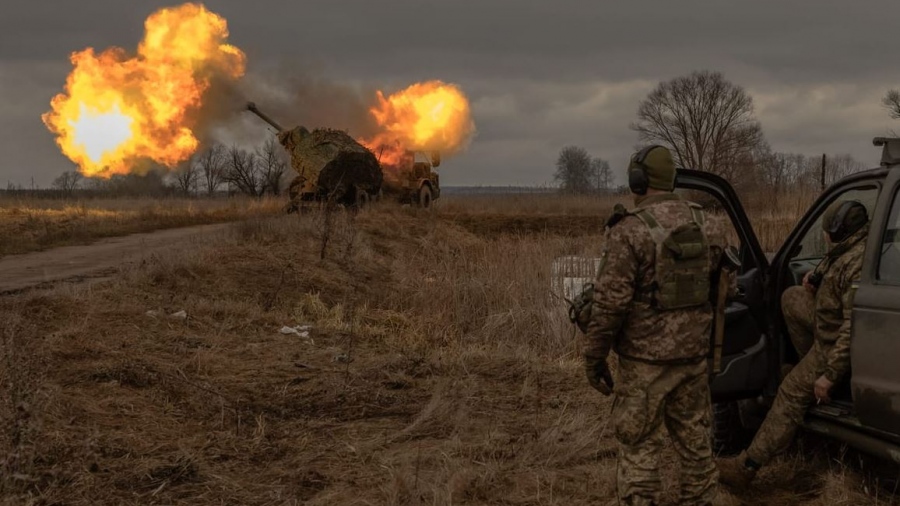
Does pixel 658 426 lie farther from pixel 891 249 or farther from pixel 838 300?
pixel 891 249

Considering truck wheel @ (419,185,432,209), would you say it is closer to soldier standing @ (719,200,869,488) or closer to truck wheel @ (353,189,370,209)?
truck wheel @ (353,189,370,209)

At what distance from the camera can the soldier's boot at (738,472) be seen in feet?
15.1

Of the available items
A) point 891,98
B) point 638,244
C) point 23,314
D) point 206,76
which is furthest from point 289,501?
point 891,98

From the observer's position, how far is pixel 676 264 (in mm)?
3836

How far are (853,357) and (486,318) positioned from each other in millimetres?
7001

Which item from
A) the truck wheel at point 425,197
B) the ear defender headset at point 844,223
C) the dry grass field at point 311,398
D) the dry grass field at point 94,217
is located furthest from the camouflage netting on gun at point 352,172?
the ear defender headset at point 844,223

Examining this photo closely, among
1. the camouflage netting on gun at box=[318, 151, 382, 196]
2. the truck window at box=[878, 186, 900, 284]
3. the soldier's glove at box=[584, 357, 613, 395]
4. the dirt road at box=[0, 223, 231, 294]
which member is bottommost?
the dirt road at box=[0, 223, 231, 294]

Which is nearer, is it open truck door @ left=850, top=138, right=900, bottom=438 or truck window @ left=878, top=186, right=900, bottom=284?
open truck door @ left=850, top=138, right=900, bottom=438

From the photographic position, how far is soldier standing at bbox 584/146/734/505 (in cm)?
383

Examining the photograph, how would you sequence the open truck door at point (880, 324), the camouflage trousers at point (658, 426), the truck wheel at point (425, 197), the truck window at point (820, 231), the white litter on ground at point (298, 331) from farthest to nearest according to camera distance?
the truck wheel at point (425, 197), the white litter on ground at point (298, 331), the truck window at point (820, 231), the camouflage trousers at point (658, 426), the open truck door at point (880, 324)

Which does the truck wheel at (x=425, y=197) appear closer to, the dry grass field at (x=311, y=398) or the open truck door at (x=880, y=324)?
the dry grass field at (x=311, y=398)

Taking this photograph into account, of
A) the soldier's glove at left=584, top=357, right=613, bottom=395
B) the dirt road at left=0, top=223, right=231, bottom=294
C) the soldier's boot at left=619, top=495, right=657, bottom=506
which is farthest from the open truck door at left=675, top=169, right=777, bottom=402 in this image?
the dirt road at left=0, top=223, right=231, bottom=294

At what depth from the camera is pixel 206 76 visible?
23719 mm

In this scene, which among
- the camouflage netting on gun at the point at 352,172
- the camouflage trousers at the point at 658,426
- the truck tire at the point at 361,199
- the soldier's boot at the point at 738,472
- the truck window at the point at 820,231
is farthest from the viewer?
the truck tire at the point at 361,199
